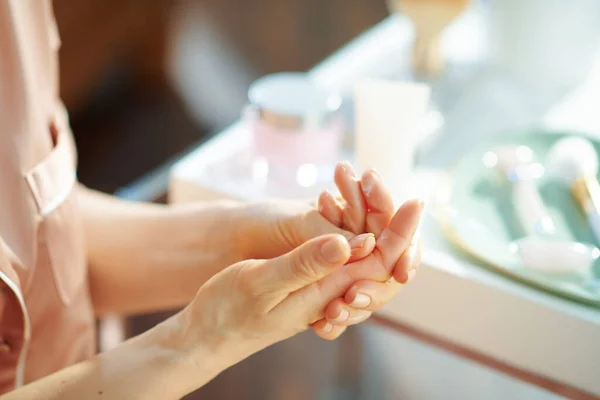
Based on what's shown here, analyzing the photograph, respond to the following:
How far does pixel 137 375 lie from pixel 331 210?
0.17 metres

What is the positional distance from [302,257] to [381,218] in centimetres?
11

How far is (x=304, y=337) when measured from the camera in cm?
111

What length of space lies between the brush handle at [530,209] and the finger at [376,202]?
20 centimetres

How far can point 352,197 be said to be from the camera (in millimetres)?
488

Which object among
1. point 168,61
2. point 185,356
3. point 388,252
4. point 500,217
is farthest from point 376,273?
point 168,61

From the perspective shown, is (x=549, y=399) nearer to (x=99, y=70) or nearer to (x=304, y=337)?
(x=304, y=337)

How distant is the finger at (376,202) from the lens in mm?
475

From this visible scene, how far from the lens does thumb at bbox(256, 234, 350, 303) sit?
0.37m

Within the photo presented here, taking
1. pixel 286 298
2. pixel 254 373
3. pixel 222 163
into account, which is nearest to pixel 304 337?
pixel 254 373

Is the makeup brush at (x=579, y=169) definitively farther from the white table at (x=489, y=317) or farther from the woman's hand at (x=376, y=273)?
the woman's hand at (x=376, y=273)

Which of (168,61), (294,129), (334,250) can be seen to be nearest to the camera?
(334,250)

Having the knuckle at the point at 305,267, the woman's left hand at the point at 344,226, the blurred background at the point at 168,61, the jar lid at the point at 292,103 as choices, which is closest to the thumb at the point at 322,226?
the woman's left hand at the point at 344,226

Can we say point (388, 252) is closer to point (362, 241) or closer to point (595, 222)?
point (362, 241)

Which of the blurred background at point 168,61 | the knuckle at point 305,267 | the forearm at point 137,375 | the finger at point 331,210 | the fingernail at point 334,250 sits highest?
the fingernail at point 334,250
